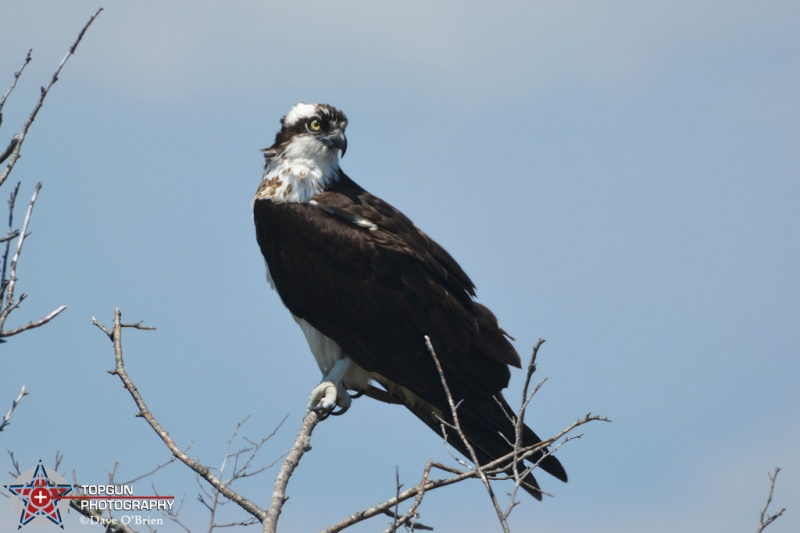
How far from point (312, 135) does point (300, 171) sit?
348mm

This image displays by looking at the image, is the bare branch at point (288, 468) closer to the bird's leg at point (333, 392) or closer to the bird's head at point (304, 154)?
the bird's leg at point (333, 392)

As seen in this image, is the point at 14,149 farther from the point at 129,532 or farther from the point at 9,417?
the point at 129,532

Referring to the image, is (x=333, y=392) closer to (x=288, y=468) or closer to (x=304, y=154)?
(x=288, y=468)

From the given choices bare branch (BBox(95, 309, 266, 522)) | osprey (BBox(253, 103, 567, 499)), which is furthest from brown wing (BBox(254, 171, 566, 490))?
bare branch (BBox(95, 309, 266, 522))

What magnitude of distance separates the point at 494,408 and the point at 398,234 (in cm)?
142

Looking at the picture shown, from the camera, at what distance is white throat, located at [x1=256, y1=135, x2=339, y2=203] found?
24.4 feet

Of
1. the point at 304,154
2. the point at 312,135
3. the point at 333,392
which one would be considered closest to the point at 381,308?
the point at 333,392

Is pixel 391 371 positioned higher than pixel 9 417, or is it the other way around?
pixel 391 371

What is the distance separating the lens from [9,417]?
4.25 m

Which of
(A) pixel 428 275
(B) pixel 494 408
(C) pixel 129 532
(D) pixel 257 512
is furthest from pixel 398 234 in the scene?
(C) pixel 129 532

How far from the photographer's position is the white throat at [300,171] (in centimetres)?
745

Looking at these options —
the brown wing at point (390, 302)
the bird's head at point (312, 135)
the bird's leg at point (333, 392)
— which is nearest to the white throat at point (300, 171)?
the bird's head at point (312, 135)

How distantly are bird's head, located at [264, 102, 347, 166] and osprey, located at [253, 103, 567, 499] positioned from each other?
→ 0.17 meters

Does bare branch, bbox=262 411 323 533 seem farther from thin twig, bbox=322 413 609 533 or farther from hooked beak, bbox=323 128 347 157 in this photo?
hooked beak, bbox=323 128 347 157
